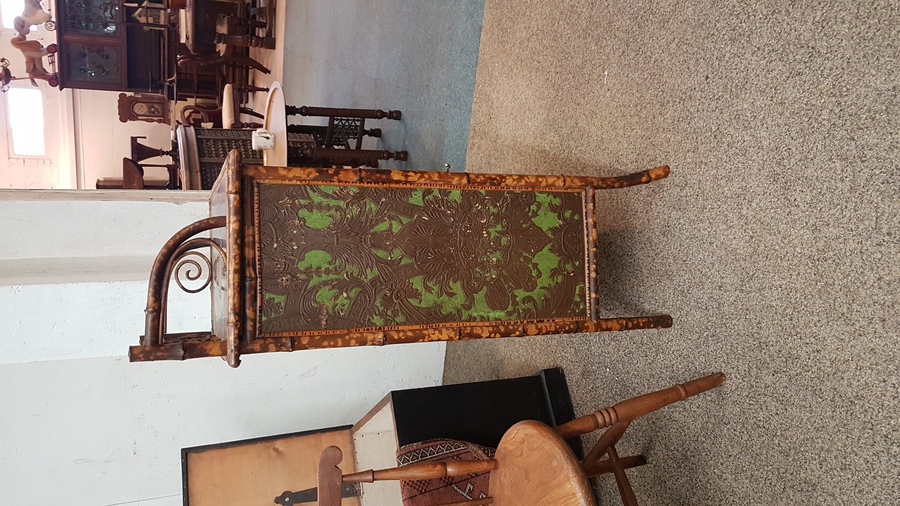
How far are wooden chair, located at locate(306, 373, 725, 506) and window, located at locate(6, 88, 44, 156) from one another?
6.42 metres

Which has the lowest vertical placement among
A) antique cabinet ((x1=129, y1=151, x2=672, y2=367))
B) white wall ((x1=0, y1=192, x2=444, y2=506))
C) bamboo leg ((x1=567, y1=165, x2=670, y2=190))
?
white wall ((x1=0, y1=192, x2=444, y2=506))

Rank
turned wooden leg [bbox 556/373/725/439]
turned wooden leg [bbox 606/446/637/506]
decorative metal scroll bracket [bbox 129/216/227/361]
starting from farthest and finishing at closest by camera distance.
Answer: turned wooden leg [bbox 606/446/637/506] → turned wooden leg [bbox 556/373/725/439] → decorative metal scroll bracket [bbox 129/216/227/361]

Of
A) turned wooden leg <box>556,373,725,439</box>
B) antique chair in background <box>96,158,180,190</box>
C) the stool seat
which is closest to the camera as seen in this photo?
the stool seat

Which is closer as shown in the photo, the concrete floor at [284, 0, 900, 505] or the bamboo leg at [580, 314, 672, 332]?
the concrete floor at [284, 0, 900, 505]

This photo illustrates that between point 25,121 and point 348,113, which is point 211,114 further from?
point 348,113

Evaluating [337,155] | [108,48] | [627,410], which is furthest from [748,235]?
[108,48]

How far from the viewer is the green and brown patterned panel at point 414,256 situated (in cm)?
152

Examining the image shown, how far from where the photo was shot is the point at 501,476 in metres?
1.59

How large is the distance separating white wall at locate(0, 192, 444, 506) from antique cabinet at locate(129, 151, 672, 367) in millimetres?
743

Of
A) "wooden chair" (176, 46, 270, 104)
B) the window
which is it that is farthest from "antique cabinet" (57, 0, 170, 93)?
the window

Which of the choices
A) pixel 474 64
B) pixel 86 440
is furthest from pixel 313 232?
pixel 474 64

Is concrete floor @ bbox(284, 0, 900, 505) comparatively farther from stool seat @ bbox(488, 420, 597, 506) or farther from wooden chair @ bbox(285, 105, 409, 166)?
wooden chair @ bbox(285, 105, 409, 166)

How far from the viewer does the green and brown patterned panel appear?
1.52 metres

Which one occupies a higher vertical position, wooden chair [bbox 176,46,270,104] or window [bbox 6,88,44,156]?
wooden chair [bbox 176,46,270,104]
